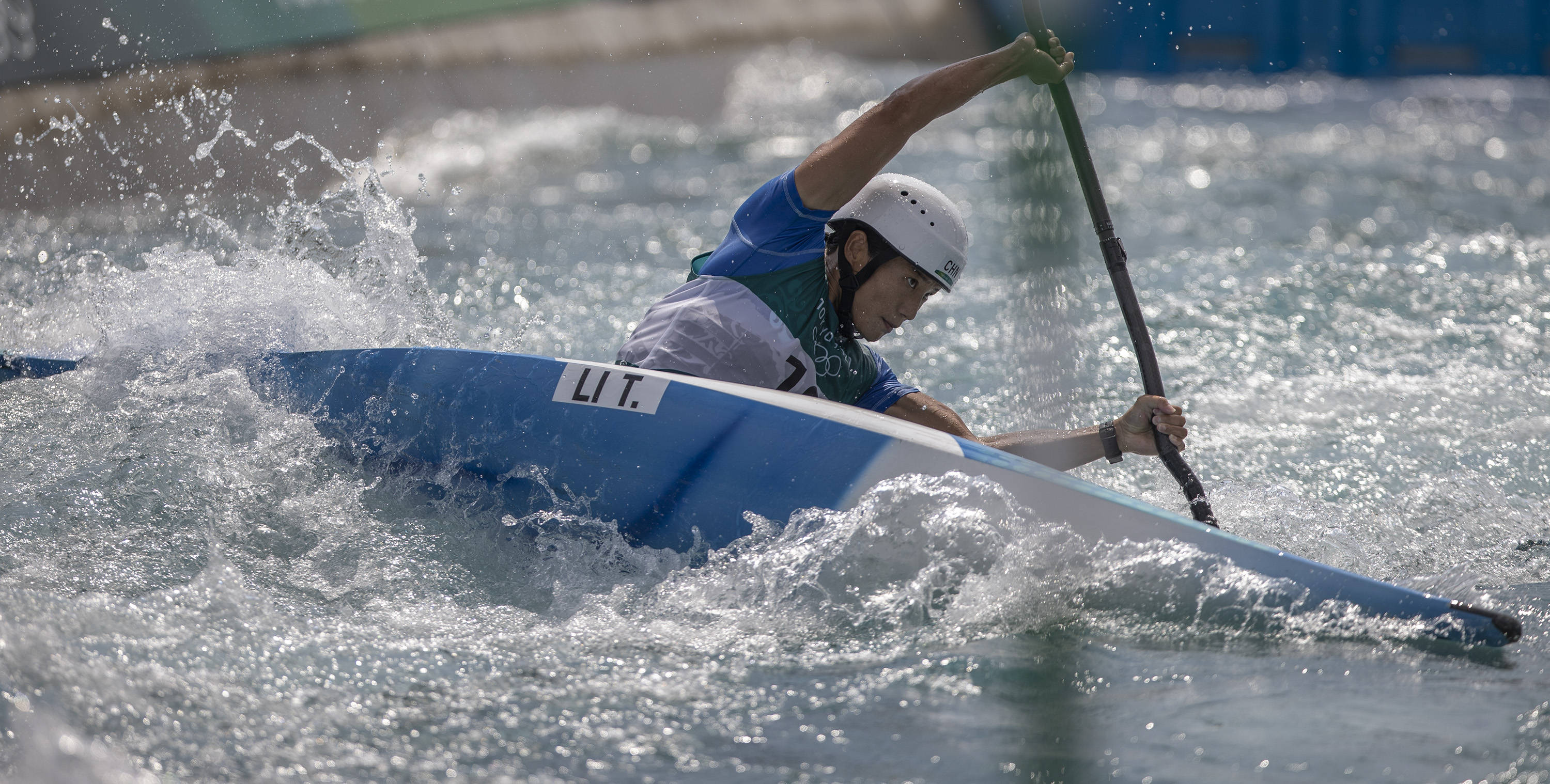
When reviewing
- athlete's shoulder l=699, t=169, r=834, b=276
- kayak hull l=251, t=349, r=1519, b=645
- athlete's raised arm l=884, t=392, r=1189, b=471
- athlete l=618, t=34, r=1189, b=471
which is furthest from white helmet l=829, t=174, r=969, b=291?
kayak hull l=251, t=349, r=1519, b=645

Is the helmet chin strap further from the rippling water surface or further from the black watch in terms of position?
the black watch

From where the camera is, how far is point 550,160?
10.6 m

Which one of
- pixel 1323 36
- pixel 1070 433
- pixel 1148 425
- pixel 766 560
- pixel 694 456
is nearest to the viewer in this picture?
pixel 766 560

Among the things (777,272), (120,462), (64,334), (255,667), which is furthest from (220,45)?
(255,667)

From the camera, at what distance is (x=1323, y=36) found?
51.1 ft

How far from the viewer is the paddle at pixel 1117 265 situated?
3031 millimetres

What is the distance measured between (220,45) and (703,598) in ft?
22.4

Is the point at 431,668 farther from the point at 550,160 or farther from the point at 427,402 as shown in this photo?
the point at 550,160

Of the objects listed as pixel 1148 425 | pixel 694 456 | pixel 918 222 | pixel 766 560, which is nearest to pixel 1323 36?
pixel 918 222

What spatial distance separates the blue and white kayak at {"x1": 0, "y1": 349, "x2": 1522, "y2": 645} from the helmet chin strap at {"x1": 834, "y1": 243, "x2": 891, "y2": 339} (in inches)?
15.9

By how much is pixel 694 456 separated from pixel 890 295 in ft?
2.47

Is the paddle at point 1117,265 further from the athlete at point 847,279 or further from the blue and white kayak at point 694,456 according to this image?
the blue and white kayak at point 694,456

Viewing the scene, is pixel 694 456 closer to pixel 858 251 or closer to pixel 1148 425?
pixel 858 251

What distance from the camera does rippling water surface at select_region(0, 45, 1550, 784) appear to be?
206 cm
